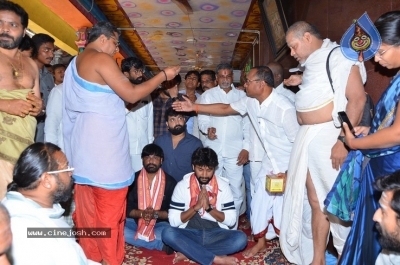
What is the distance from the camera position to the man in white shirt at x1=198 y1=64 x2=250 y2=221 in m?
4.45

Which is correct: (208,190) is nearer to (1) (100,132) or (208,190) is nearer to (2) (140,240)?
(2) (140,240)

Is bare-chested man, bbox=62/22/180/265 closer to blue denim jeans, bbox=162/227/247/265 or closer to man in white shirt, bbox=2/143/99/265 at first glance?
blue denim jeans, bbox=162/227/247/265

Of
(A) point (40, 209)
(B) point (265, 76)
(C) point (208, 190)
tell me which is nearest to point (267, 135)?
(B) point (265, 76)

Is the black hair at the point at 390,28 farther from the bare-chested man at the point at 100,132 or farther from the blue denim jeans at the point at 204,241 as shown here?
the blue denim jeans at the point at 204,241

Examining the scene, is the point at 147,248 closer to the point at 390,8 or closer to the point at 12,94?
the point at 12,94

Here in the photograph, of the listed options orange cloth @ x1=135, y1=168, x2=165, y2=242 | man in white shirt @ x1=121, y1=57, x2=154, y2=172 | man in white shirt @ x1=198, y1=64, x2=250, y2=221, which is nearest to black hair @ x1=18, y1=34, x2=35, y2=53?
man in white shirt @ x1=121, y1=57, x2=154, y2=172

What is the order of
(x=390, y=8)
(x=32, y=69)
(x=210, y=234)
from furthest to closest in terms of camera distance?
1. (x=210, y=234)
2. (x=32, y=69)
3. (x=390, y=8)

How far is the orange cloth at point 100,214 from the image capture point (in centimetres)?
279

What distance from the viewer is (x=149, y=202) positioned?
3.85 metres

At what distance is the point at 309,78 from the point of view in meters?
2.79

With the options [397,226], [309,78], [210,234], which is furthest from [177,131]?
[397,226]

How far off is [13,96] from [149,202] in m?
1.72

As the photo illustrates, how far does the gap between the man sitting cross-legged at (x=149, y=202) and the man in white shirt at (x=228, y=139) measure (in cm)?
73

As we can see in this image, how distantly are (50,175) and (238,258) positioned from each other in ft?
6.91
